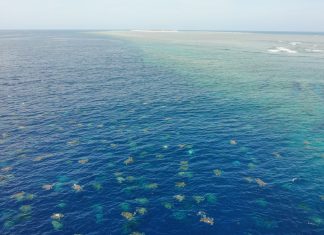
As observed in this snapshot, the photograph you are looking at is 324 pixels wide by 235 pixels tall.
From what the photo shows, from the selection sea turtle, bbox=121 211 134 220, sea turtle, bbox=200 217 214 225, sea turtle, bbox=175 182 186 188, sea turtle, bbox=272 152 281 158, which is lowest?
sea turtle, bbox=200 217 214 225

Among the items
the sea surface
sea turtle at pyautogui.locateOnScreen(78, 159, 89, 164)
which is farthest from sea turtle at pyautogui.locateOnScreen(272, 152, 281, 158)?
sea turtle at pyautogui.locateOnScreen(78, 159, 89, 164)

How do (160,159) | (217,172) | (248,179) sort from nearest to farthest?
(248,179), (217,172), (160,159)

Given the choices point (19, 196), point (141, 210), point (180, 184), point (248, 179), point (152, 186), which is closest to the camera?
point (141, 210)

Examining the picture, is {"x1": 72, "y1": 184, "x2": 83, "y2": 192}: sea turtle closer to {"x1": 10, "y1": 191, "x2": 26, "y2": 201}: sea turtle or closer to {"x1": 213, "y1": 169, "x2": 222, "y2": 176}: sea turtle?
{"x1": 10, "y1": 191, "x2": 26, "y2": 201}: sea turtle

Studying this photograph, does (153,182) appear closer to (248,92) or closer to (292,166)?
(292,166)

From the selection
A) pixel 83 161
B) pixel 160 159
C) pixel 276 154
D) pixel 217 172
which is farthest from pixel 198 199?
pixel 83 161

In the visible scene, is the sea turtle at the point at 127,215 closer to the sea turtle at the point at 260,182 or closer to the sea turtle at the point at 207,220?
the sea turtle at the point at 207,220

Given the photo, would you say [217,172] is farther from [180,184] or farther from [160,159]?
[160,159]

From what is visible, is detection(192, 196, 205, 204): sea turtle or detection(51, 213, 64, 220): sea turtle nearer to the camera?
detection(51, 213, 64, 220): sea turtle

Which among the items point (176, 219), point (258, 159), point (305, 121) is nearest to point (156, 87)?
point (305, 121)
